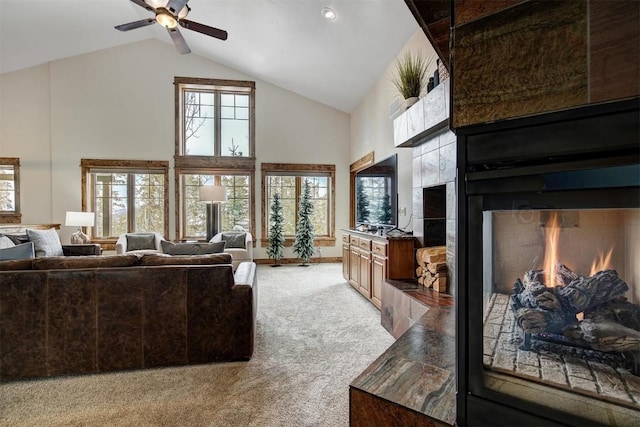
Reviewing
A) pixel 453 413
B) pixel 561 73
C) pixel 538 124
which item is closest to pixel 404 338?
pixel 453 413

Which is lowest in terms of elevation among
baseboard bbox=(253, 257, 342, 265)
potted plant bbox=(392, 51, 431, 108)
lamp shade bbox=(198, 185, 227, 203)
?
baseboard bbox=(253, 257, 342, 265)

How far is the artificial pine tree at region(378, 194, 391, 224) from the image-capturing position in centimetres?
410

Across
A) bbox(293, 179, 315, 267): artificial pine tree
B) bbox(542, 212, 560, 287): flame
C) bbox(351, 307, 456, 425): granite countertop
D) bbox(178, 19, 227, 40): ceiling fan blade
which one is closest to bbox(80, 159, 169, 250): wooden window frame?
bbox(293, 179, 315, 267): artificial pine tree

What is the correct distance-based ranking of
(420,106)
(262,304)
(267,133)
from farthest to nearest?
(267,133), (262,304), (420,106)

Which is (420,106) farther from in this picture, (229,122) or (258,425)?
(229,122)

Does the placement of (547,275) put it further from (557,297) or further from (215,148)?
(215,148)

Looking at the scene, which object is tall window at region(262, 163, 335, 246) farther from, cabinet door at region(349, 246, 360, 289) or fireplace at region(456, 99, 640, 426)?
fireplace at region(456, 99, 640, 426)

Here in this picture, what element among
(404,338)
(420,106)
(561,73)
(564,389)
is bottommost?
(404,338)

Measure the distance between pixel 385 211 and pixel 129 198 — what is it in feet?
18.2

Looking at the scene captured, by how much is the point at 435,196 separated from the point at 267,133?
15.6 ft

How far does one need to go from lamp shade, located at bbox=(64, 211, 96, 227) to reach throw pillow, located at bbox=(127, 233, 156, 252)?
70 cm

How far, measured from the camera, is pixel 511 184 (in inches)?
33.7

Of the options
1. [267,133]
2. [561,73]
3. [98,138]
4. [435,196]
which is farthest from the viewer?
[267,133]

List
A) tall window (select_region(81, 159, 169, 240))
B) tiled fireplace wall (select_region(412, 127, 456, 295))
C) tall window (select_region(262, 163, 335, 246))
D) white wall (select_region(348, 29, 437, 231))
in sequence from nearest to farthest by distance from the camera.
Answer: tiled fireplace wall (select_region(412, 127, 456, 295))
white wall (select_region(348, 29, 437, 231))
tall window (select_region(81, 159, 169, 240))
tall window (select_region(262, 163, 335, 246))
